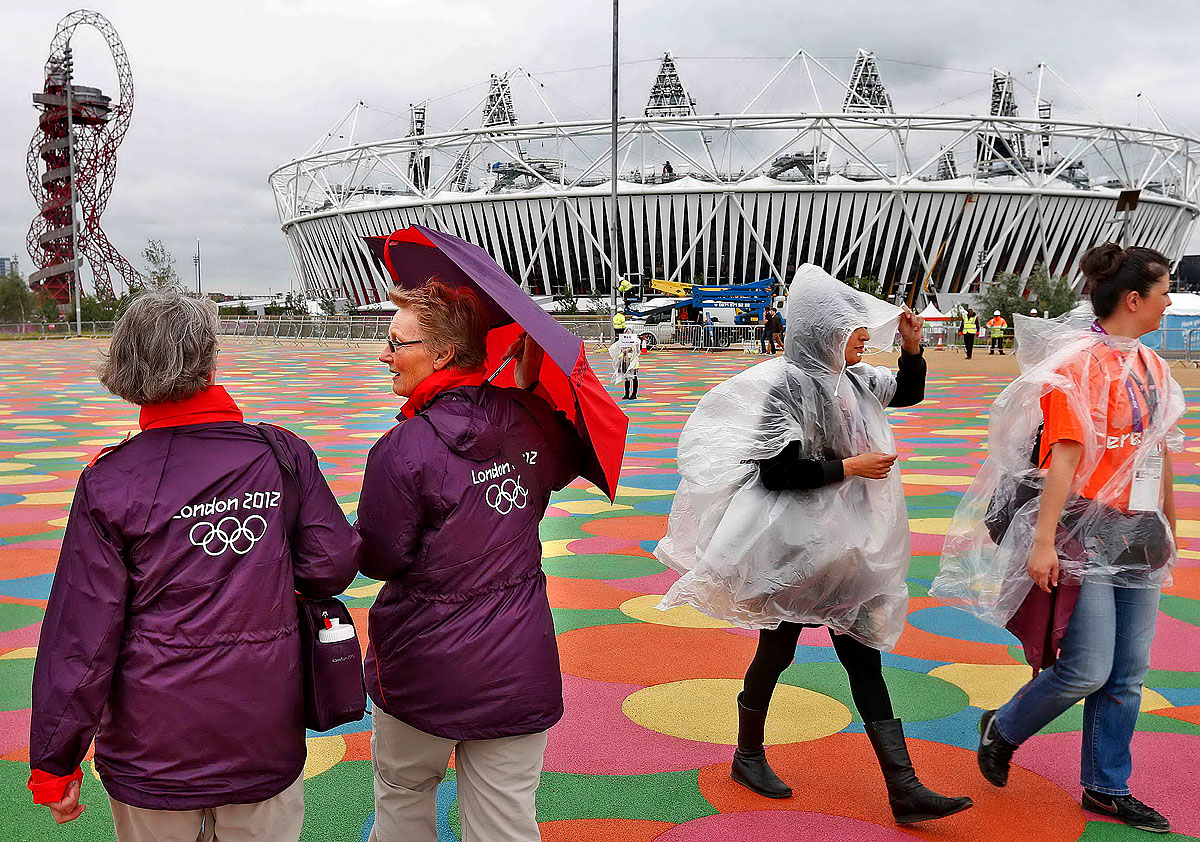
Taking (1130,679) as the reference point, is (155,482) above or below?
above

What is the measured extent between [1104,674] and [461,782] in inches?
74.8

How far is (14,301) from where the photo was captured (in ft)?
209

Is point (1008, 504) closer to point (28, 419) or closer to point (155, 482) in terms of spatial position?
point (155, 482)

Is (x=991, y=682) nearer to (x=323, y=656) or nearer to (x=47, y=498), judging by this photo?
(x=323, y=656)

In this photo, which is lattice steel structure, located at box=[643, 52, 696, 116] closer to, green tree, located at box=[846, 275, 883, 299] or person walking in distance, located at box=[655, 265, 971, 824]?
green tree, located at box=[846, 275, 883, 299]

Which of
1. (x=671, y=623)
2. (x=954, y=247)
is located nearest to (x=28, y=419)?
(x=671, y=623)

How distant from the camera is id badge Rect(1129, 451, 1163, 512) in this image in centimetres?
318

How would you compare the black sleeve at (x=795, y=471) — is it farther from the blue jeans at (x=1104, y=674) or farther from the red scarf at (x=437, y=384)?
the red scarf at (x=437, y=384)

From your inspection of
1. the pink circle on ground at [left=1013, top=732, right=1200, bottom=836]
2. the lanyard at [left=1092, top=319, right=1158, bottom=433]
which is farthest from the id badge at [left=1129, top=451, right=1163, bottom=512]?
the pink circle on ground at [left=1013, top=732, right=1200, bottom=836]

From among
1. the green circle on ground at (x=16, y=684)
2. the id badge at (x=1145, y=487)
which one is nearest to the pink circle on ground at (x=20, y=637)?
the green circle on ground at (x=16, y=684)

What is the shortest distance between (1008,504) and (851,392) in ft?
2.00

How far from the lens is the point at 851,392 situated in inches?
133

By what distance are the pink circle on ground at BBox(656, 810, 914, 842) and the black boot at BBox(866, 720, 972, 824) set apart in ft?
0.25

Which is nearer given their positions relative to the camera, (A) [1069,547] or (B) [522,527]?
(B) [522,527]
